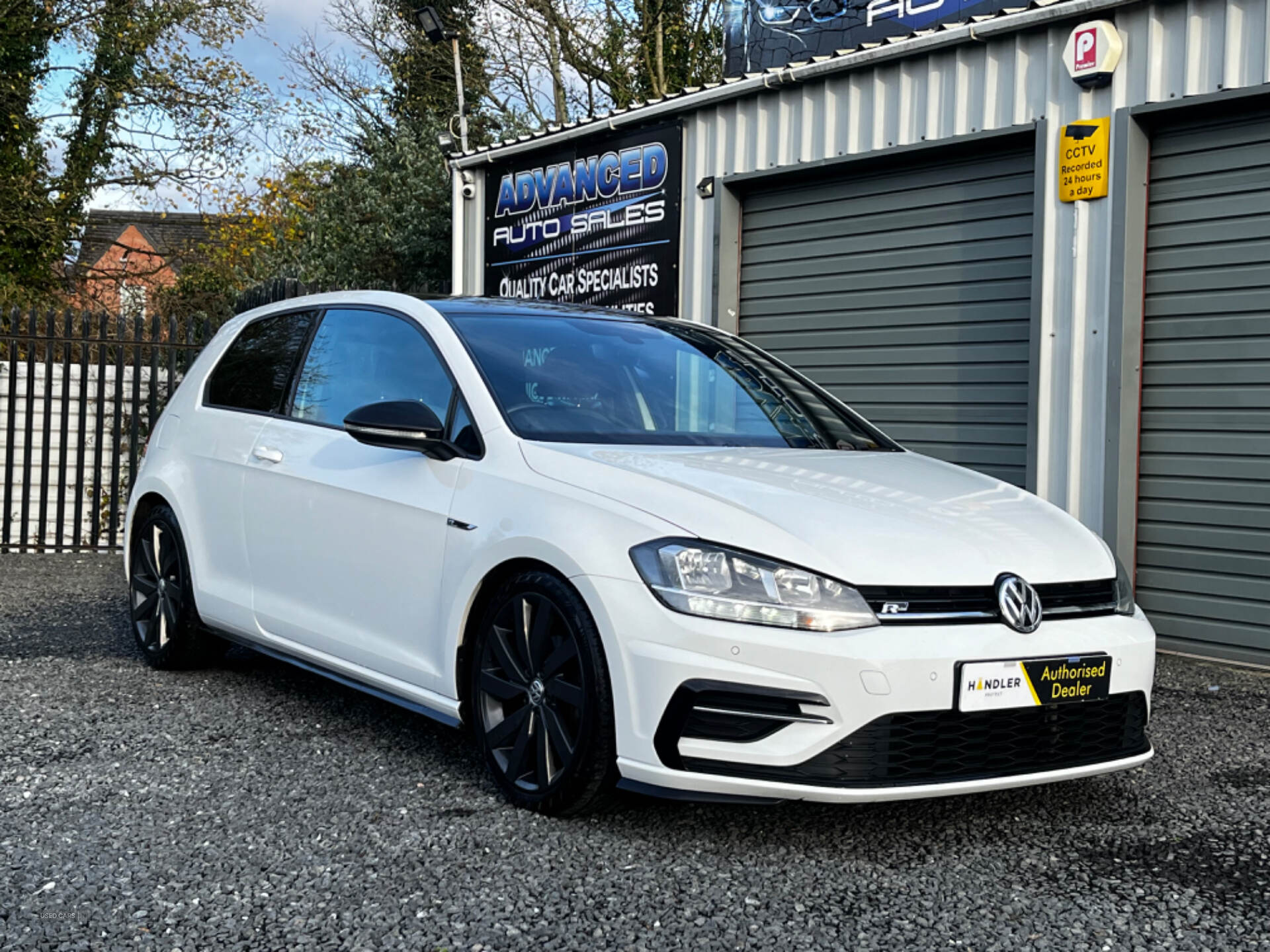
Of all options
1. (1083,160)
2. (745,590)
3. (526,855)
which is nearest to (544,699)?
(526,855)

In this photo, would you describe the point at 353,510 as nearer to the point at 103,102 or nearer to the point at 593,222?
the point at 593,222

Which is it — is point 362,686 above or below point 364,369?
below

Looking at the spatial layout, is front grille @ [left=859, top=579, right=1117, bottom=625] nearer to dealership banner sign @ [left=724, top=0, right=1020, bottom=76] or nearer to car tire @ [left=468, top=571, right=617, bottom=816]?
car tire @ [left=468, top=571, right=617, bottom=816]

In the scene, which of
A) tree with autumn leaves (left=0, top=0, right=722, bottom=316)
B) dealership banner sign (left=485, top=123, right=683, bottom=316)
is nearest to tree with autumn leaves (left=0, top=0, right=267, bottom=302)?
tree with autumn leaves (left=0, top=0, right=722, bottom=316)

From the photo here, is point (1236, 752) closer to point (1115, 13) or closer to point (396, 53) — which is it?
point (1115, 13)

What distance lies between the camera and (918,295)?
320 inches

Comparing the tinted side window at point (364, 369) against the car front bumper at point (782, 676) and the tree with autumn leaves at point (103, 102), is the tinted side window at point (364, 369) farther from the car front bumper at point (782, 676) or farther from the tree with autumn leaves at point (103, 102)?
the tree with autumn leaves at point (103, 102)

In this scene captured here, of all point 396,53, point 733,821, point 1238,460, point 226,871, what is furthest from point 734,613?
point 396,53

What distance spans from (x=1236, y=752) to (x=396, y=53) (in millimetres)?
25678

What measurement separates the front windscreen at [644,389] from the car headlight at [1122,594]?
3.63ft

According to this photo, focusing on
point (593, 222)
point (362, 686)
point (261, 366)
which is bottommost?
point (362, 686)

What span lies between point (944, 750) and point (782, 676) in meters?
0.47

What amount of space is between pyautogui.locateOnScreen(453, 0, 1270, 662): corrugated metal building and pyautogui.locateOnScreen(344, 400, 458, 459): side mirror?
4168 mm

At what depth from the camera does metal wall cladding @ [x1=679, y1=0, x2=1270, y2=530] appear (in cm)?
661
